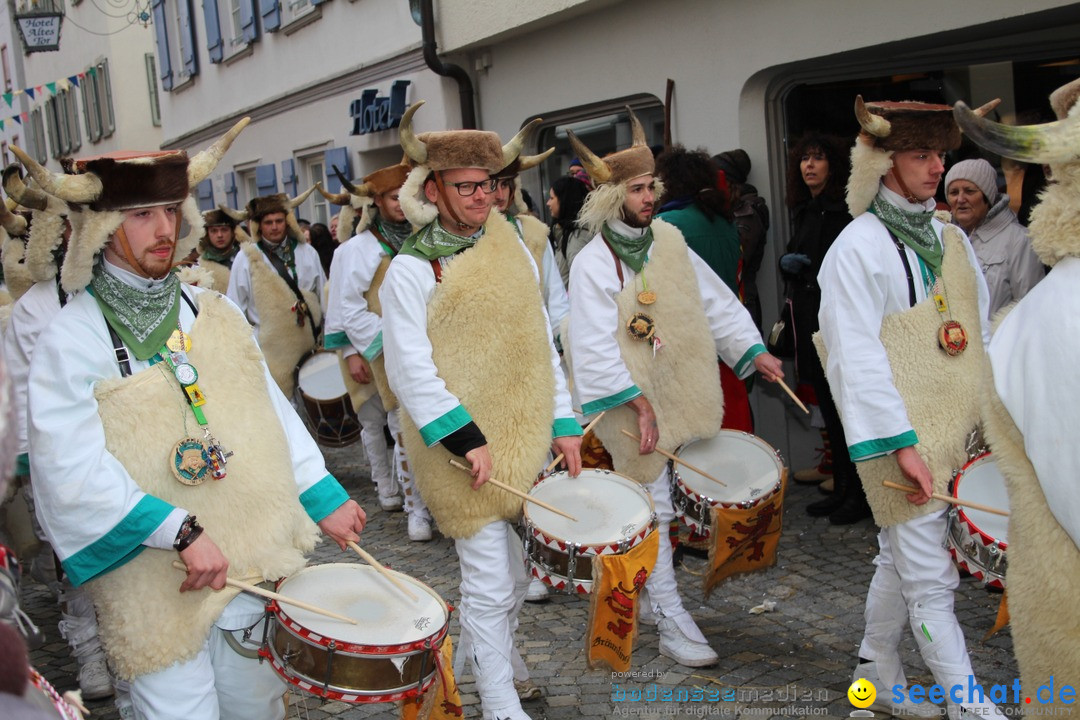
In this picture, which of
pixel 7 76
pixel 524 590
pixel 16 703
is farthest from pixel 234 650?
pixel 7 76

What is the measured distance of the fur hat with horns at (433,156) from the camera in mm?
3994

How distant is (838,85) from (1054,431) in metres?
5.56

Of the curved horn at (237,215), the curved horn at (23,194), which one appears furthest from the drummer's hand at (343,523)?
the curved horn at (237,215)

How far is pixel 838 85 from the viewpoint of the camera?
7.56 m

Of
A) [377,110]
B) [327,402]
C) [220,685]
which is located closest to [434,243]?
[220,685]

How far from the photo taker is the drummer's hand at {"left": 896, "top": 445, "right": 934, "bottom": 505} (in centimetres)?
358

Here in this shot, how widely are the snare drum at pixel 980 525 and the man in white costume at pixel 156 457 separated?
1.87 m

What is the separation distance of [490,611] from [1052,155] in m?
2.35

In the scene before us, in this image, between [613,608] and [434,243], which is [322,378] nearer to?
[434,243]

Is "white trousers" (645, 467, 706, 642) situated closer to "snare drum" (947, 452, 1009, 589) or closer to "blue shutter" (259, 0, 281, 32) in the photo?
"snare drum" (947, 452, 1009, 589)

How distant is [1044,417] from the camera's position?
2.47 metres

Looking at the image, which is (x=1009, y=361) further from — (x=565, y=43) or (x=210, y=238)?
(x=210, y=238)

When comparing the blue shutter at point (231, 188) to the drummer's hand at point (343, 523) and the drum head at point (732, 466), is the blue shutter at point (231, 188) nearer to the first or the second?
the drum head at point (732, 466)

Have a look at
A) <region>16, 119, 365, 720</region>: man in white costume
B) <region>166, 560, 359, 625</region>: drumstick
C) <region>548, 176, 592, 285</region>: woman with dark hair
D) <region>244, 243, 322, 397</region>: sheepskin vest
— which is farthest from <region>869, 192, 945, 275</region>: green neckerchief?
<region>244, 243, 322, 397</region>: sheepskin vest
